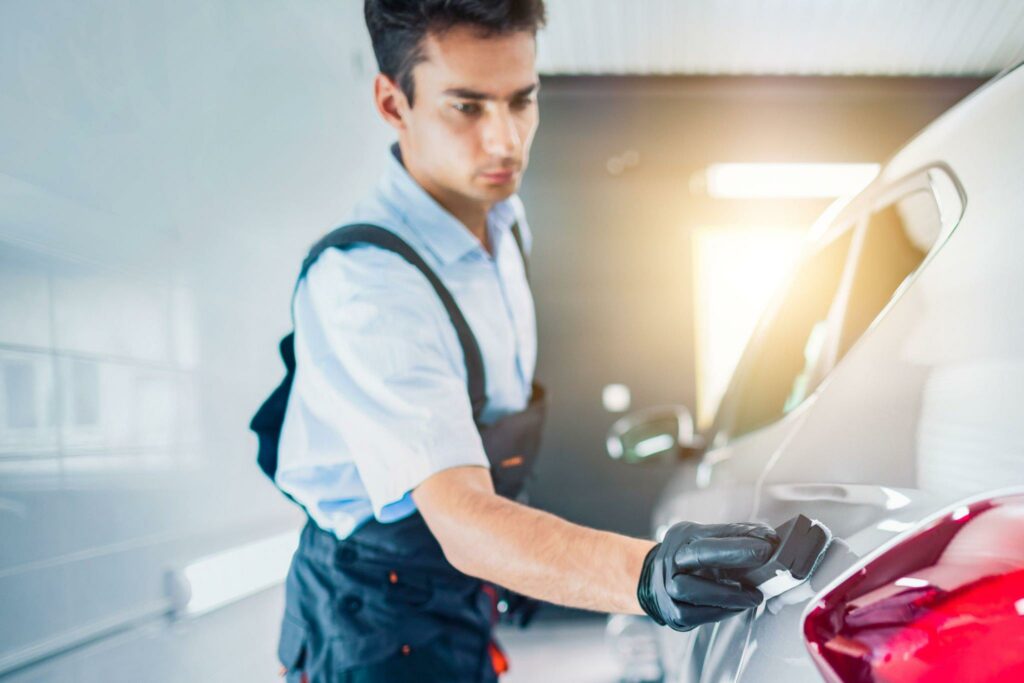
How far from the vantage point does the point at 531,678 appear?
2.81 m

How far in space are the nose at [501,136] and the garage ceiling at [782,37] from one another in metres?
1.54

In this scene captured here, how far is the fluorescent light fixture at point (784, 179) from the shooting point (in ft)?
11.5

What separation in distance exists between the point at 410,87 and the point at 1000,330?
87cm

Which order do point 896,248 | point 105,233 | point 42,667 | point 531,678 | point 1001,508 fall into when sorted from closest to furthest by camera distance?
point 1001,508 → point 896,248 → point 42,667 → point 105,233 → point 531,678

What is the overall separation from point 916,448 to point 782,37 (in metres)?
2.79

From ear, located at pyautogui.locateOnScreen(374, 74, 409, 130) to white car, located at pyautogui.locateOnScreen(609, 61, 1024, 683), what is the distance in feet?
2.11

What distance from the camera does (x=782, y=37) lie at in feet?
9.97

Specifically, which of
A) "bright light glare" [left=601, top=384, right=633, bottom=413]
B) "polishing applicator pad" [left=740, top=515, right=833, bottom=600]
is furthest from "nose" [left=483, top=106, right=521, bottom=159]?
"bright light glare" [left=601, top=384, right=633, bottom=413]

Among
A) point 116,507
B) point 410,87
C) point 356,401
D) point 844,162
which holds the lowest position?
point 116,507

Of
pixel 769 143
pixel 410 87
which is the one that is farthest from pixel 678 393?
pixel 410 87

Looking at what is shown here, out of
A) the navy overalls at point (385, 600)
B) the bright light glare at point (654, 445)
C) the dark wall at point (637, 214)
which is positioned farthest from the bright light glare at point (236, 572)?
the dark wall at point (637, 214)

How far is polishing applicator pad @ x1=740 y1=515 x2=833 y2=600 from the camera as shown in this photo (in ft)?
1.99

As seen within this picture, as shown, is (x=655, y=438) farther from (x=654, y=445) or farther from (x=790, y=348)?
(x=790, y=348)

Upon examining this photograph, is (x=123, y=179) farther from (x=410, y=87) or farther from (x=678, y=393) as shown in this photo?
(x=678, y=393)
